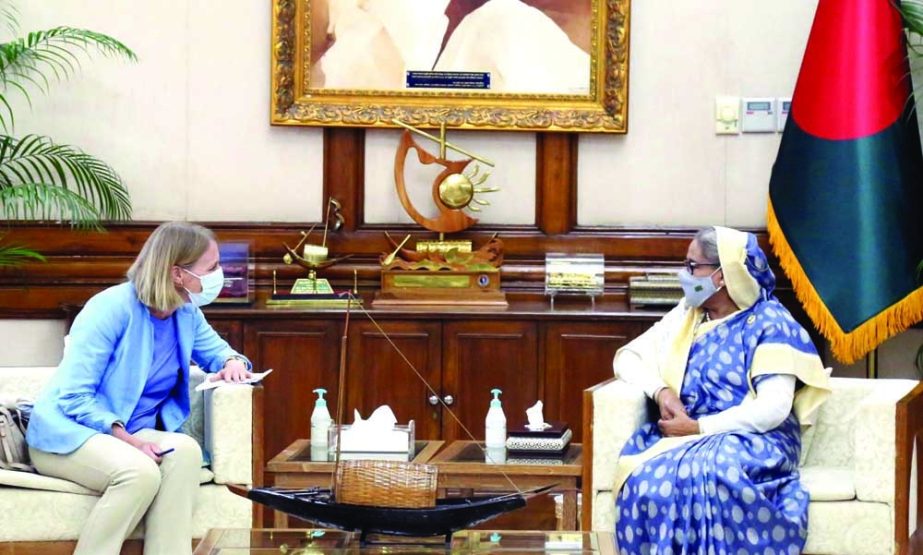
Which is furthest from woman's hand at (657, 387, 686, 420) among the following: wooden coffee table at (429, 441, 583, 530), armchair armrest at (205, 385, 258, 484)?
armchair armrest at (205, 385, 258, 484)

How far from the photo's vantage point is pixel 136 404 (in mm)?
4660

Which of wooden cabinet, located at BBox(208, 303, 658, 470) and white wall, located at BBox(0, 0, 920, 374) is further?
white wall, located at BBox(0, 0, 920, 374)

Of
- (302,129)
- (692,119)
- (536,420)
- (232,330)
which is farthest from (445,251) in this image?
(536,420)

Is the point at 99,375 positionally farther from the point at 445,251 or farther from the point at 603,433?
the point at 445,251

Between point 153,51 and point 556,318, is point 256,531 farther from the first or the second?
point 153,51

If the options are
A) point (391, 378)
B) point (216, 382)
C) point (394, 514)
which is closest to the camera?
point (394, 514)

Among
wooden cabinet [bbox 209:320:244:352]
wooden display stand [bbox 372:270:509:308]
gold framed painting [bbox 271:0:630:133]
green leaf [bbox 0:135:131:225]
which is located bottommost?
wooden cabinet [bbox 209:320:244:352]

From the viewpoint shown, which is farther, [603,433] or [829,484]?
[603,433]

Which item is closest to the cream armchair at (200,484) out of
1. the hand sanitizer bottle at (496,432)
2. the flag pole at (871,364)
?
the hand sanitizer bottle at (496,432)

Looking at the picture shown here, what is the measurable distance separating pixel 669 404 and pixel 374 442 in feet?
3.08

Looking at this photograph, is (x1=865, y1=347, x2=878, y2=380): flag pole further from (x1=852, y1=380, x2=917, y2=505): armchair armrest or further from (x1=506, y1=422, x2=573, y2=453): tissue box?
(x1=506, y1=422, x2=573, y2=453): tissue box

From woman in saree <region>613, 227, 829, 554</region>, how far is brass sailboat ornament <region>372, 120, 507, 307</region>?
4.48 ft

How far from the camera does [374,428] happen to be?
4.89m

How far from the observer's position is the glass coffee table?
366cm
